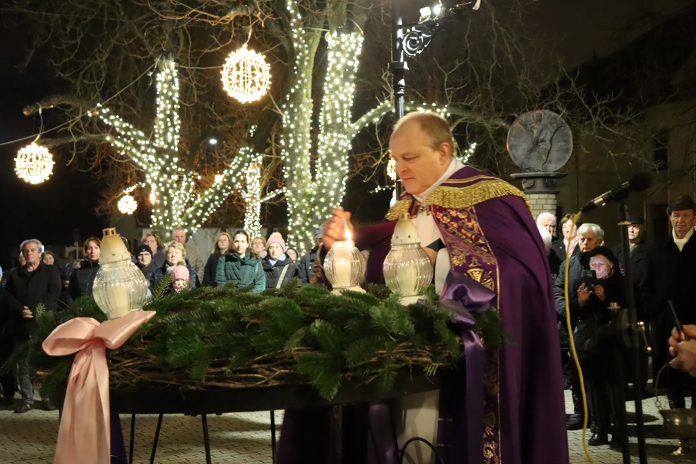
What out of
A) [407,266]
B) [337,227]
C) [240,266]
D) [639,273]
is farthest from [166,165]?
[407,266]

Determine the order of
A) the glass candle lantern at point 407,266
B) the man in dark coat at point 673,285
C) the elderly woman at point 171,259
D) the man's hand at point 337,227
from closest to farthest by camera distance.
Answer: the glass candle lantern at point 407,266 < the man's hand at point 337,227 < the man in dark coat at point 673,285 < the elderly woman at point 171,259

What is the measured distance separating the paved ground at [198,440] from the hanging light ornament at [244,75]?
626 centimetres

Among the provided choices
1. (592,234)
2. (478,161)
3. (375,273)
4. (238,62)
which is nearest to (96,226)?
(478,161)

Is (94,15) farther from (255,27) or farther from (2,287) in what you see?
(2,287)

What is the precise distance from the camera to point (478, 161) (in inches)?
1053

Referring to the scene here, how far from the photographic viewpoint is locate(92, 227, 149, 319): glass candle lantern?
3.22m

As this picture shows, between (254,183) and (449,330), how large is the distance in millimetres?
25619

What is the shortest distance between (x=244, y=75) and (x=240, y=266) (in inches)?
172

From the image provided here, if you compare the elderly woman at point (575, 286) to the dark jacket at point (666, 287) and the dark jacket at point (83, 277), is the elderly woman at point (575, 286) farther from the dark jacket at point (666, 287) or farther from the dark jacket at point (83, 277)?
the dark jacket at point (83, 277)

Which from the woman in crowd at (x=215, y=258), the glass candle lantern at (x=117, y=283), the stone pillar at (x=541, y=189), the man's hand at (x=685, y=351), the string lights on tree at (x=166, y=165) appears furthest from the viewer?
the string lights on tree at (x=166, y=165)

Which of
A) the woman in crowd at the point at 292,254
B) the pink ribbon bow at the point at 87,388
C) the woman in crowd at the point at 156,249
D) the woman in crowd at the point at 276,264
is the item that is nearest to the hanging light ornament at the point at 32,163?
the woman in crowd at the point at 292,254

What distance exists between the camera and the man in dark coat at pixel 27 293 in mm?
11672

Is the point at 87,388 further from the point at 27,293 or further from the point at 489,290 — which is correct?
the point at 27,293

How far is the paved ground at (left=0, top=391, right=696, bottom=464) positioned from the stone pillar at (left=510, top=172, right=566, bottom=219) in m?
5.52
